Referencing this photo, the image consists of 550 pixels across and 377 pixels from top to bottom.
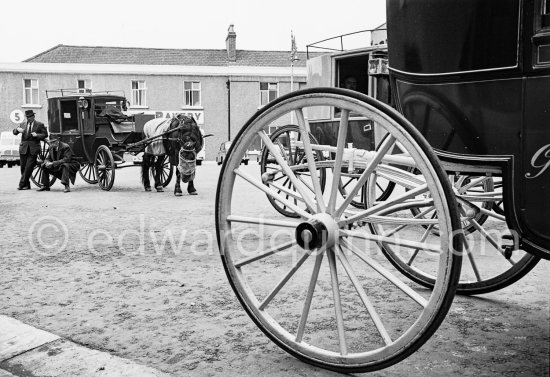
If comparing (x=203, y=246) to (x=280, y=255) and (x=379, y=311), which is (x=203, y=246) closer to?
(x=280, y=255)

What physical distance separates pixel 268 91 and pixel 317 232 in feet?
111

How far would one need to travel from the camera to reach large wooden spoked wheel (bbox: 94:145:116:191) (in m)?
11.4

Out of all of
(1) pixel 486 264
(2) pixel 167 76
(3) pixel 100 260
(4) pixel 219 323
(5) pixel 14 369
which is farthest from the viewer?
(2) pixel 167 76

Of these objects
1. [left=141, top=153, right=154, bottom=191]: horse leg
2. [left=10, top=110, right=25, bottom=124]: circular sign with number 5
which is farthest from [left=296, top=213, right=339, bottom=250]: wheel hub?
[left=10, top=110, right=25, bottom=124]: circular sign with number 5

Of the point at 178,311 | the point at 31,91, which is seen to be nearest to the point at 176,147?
the point at 178,311

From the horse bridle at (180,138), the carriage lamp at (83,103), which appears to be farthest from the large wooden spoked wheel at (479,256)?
the carriage lamp at (83,103)

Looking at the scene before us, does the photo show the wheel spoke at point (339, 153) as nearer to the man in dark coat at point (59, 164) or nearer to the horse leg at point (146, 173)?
the horse leg at point (146, 173)

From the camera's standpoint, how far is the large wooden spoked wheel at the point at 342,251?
195 cm

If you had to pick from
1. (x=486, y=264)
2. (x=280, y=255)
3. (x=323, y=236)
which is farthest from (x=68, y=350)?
(x=486, y=264)

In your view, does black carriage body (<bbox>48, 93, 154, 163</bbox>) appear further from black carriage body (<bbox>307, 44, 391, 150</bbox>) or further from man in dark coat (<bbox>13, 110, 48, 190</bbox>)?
black carriage body (<bbox>307, 44, 391, 150</bbox>)

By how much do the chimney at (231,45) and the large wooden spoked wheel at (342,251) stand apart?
112 ft

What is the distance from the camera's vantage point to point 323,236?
2.31 m

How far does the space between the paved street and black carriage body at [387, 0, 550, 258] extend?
885mm

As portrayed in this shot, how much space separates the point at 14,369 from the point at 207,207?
5.83m
